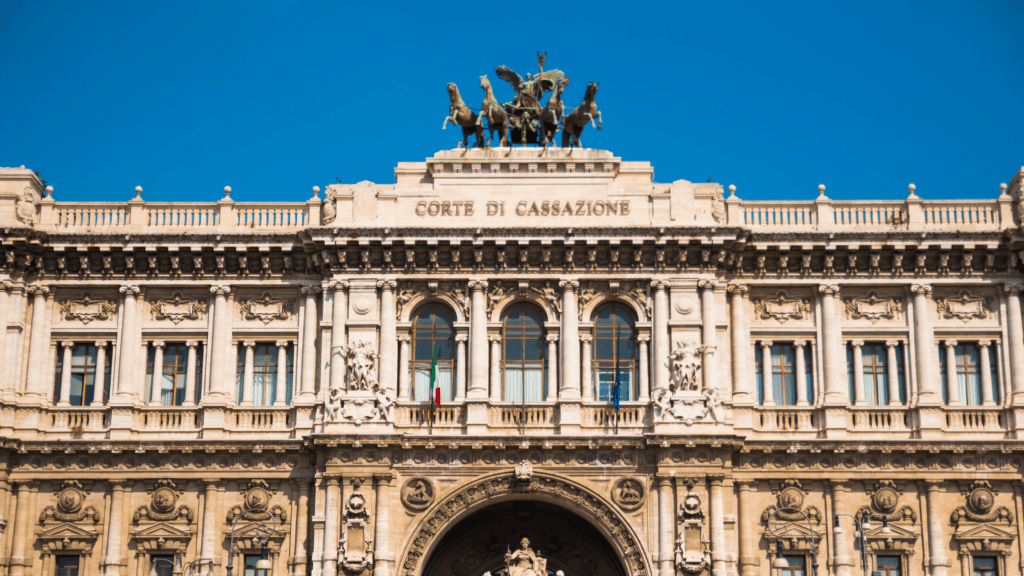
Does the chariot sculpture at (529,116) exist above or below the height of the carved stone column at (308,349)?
above

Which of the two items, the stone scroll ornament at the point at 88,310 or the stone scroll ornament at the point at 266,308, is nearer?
the stone scroll ornament at the point at 266,308

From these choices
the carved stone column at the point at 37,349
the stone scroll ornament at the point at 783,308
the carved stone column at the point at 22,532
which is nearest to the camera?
the carved stone column at the point at 22,532

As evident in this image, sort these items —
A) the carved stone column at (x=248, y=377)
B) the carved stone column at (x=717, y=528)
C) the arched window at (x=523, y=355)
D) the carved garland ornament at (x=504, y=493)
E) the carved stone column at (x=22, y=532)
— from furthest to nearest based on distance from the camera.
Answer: the carved stone column at (x=248, y=377) → the arched window at (x=523, y=355) → the carved stone column at (x=22, y=532) → the carved garland ornament at (x=504, y=493) → the carved stone column at (x=717, y=528)

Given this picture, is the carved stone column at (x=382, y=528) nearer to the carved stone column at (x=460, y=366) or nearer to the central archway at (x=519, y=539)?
the central archway at (x=519, y=539)

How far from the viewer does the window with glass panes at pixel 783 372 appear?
158ft

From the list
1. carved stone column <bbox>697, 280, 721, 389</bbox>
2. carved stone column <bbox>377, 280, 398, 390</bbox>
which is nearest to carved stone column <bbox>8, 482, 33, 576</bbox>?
carved stone column <bbox>377, 280, 398, 390</bbox>

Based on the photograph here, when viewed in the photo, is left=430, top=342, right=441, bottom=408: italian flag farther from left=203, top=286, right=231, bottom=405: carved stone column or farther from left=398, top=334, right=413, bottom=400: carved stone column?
left=203, top=286, right=231, bottom=405: carved stone column

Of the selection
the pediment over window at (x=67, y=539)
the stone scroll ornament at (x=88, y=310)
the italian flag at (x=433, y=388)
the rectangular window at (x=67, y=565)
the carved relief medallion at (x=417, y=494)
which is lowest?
the rectangular window at (x=67, y=565)

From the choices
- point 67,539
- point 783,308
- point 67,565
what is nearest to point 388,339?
point 67,539

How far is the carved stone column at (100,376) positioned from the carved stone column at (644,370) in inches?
685

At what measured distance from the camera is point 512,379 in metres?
47.8

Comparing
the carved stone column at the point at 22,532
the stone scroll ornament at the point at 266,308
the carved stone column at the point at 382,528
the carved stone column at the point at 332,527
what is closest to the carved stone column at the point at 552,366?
the carved stone column at the point at 382,528

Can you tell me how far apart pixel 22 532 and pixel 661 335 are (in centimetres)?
2096

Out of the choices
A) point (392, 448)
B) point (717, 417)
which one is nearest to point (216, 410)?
point (392, 448)
